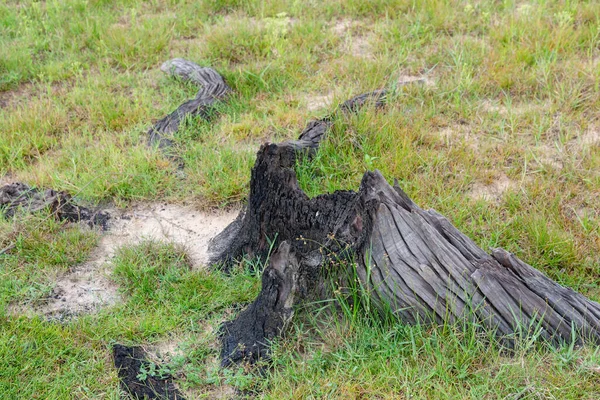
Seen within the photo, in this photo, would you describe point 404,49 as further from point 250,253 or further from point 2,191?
point 2,191

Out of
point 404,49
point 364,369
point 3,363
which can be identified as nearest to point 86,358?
point 3,363

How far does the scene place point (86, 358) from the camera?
3.70 m

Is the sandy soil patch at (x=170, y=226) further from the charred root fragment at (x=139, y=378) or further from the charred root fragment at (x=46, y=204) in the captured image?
the charred root fragment at (x=139, y=378)

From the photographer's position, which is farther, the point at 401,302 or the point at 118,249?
the point at 118,249

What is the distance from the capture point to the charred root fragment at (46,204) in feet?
15.4

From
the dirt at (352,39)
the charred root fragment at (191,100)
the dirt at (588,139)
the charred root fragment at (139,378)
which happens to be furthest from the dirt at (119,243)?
the dirt at (588,139)

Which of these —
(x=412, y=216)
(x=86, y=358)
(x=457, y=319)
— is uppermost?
(x=412, y=216)

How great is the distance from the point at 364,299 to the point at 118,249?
6.16 ft

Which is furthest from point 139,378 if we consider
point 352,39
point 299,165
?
point 352,39

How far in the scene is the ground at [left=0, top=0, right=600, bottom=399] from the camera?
11.2ft

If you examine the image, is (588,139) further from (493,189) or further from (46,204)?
(46,204)

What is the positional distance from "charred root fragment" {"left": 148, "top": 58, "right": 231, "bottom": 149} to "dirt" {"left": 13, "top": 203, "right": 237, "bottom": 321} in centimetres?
79

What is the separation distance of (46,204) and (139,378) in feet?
5.81

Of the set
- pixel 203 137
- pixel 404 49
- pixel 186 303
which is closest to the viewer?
pixel 186 303
